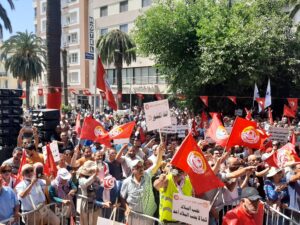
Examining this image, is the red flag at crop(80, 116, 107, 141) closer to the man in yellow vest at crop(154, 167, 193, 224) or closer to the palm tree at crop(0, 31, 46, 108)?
the man in yellow vest at crop(154, 167, 193, 224)

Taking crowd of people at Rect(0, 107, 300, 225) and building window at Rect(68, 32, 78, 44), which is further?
building window at Rect(68, 32, 78, 44)

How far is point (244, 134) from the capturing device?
29.3 feet

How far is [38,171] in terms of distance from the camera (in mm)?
5980

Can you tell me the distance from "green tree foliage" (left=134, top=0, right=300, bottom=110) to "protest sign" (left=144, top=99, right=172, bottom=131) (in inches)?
621

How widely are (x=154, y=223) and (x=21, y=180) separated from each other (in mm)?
2032

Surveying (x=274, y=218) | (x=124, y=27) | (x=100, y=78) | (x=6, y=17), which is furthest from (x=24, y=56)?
(x=274, y=218)

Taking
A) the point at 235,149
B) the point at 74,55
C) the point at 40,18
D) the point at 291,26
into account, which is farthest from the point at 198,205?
the point at 40,18

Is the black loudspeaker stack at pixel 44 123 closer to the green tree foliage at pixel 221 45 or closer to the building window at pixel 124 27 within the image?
the green tree foliage at pixel 221 45

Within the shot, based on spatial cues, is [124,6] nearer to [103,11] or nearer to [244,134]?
[103,11]

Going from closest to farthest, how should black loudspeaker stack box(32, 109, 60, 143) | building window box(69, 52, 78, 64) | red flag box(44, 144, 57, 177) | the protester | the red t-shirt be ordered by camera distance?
the red t-shirt, the protester, red flag box(44, 144, 57, 177), black loudspeaker stack box(32, 109, 60, 143), building window box(69, 52, 78, 64)

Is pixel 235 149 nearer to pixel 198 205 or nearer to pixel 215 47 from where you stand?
pixel 198 205

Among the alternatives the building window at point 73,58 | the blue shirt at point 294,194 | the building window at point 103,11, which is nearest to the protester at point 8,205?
the blue shirt at point 294,194

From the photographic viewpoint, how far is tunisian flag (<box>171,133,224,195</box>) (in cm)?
554

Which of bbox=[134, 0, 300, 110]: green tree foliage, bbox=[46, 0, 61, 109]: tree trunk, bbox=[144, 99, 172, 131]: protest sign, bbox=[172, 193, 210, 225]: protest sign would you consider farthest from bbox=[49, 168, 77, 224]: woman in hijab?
bbox=[134, 0, 300, 110]: green tree foliage
